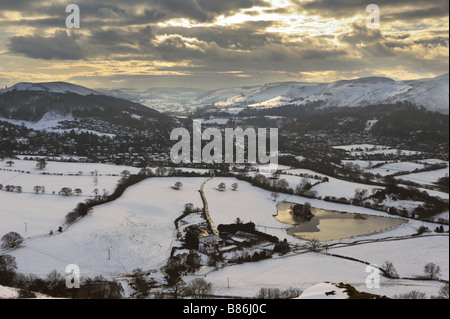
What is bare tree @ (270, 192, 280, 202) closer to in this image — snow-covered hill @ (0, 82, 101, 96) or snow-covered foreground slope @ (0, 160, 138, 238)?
snow-covered foreground slope @ (0, 160, 138, 238)

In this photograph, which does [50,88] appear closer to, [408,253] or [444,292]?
[408,253]

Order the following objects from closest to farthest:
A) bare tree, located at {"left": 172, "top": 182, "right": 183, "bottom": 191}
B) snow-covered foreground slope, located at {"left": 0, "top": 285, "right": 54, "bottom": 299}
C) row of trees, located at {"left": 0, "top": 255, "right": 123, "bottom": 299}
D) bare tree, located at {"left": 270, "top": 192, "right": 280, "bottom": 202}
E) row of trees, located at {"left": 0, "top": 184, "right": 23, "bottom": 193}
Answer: snow-covered foreground slope, located at {"left": 0, "top": 285, "right": 54, "bottom": 299}, row of trees, located at {"left": 0, "top": 255, "right": 123, "bottom": 299}, row of trees, located at {"left": 0, "top": 184, "right": 23, "bottom": 193}, bare tree, located at {"left": 270, "top": 192, "right": 280, "bottom": 202}, bare tree, located at {"left": 172, "top": 182, "right": 183, "bottom": 191}

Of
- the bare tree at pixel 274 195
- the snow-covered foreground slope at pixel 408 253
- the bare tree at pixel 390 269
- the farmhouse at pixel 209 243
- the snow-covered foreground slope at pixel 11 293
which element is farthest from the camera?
the bare tree at pixel 274 195

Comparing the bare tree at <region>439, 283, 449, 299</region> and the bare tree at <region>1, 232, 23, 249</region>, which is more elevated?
the bare tree at <region>1, 232, 23, 249</region>

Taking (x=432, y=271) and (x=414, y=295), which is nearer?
(x=414, y=295)

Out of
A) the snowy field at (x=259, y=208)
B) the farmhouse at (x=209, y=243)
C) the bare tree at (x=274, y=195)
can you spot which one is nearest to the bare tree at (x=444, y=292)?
the snowy field at (x=259, y=208)

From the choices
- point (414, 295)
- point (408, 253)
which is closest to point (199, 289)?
point (414, 295)

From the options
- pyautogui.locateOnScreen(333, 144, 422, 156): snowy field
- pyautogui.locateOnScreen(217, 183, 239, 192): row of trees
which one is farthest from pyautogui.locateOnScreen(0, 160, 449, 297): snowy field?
pyautogui.locateOnScreen(333, 144, 422, 156): snowy field

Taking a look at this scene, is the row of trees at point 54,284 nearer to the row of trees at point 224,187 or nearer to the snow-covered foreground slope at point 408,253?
the snow-covered foreground slope at point 408,253
